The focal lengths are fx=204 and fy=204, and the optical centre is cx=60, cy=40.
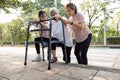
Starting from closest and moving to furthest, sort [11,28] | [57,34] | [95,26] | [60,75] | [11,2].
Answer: [60,75]
[57,34]
[11,2]
[95,26]
[11,28]

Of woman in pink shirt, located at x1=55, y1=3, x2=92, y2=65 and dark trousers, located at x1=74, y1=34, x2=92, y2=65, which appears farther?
dark trousers, located at x1=74, y1=34, x2=92, y2=65

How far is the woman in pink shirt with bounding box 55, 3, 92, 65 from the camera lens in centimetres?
342

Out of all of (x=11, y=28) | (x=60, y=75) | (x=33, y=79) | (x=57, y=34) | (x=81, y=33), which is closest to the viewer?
(x=33, y=79)

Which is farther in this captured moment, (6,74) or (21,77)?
(6,74)

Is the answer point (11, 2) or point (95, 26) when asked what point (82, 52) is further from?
point (95, 26)

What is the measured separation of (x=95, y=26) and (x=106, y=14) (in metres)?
4.61

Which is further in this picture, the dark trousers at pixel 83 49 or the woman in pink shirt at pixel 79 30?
the dark trousers at pixel 83 49

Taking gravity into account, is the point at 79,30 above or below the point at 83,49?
above

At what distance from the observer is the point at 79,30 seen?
3.60 m

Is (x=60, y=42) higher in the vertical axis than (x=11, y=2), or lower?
lower

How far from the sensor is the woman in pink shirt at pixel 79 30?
342 centimetres

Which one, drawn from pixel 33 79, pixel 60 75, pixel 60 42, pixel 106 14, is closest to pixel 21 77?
pixel 33 79

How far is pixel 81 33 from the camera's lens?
11.9 ft

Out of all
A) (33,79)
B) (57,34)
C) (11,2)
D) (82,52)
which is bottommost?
(33,79)
